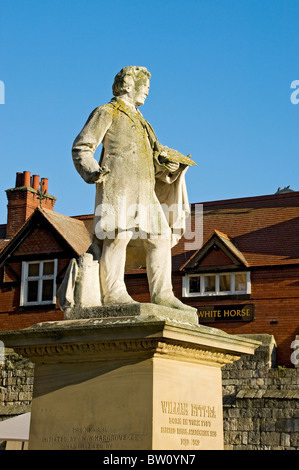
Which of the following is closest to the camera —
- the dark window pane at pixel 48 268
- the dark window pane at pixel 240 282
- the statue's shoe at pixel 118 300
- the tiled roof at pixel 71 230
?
the statue's shoe at pixel 118 300

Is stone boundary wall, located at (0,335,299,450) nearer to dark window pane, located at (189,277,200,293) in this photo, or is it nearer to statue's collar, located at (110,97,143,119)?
dark window pane, located at (189,277,200,293)

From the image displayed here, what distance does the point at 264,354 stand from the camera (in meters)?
24.9

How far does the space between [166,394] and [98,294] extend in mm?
1184

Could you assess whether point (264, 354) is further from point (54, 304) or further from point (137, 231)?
point (137, 231)

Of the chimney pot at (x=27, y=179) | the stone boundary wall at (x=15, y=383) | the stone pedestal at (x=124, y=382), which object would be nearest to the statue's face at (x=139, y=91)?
the stone pedestal at (x=124, y=382)

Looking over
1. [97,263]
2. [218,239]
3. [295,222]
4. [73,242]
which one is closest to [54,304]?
[73,242]

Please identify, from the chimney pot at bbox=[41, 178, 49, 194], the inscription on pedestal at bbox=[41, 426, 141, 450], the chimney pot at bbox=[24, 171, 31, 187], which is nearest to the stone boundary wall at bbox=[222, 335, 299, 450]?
the chimney pot at bbox=[24, 171, 31, 187]

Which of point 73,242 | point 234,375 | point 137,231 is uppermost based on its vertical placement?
point 73,242

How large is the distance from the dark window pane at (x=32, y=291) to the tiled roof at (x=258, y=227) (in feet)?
16.6

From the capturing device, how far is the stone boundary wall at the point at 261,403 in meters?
23.7

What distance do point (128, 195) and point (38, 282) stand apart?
875 inches

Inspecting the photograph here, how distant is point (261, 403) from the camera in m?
24.1

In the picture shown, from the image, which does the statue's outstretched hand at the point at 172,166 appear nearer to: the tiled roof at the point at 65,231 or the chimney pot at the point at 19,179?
the tiled roof at the point at 65,231

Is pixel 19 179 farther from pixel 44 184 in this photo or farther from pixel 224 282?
pixel 224 282
